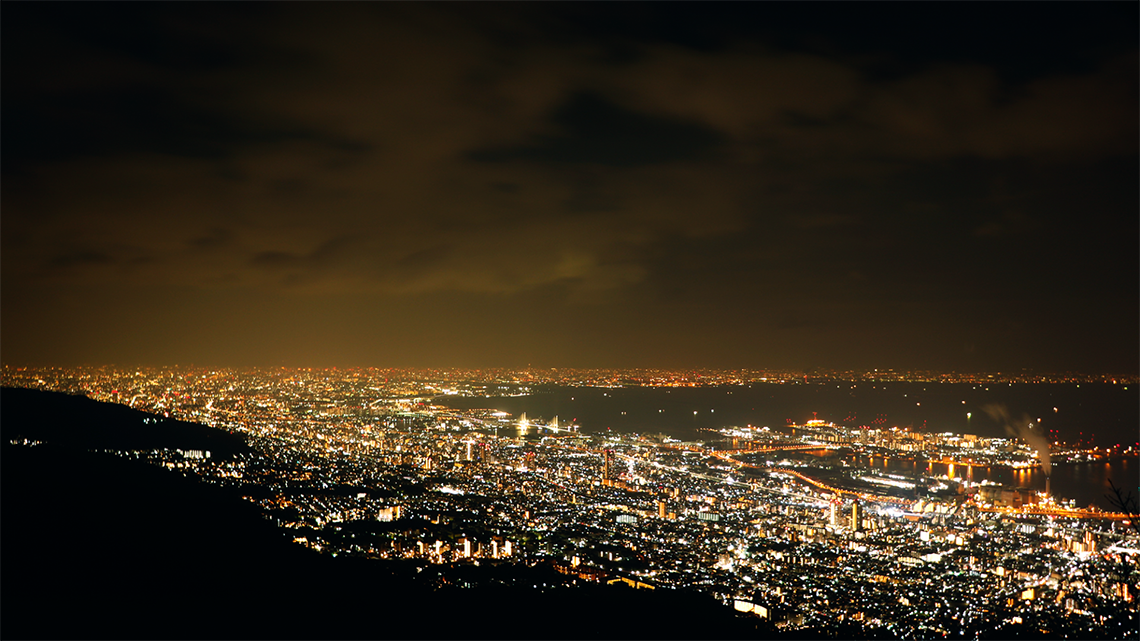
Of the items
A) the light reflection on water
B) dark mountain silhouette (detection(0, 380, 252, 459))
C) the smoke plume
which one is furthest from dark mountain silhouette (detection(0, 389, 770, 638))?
the smoke plume

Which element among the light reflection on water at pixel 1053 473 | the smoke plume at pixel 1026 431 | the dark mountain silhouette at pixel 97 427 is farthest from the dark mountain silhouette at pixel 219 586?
the smoke plume at pixel 1026 431

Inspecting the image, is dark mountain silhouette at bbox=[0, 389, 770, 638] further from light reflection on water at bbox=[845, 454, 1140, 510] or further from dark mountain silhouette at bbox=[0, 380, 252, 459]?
light reflection on water at bbox=[845, 454, 1140, 510]

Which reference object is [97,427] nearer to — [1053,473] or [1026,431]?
[1053,473]

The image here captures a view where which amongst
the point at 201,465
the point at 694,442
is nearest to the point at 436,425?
the point at 694,442

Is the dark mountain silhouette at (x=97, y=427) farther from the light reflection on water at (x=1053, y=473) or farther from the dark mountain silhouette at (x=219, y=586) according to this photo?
the light reflection on water at (x=1053, y=473)

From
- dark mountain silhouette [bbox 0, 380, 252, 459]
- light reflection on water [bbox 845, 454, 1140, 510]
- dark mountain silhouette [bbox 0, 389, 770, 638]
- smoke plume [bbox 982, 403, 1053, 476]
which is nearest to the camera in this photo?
dark mountain silhouette [bbox 0, 389, 770, 638]

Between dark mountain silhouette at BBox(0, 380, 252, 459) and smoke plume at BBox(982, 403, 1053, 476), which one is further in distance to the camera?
smoke plume at BBox(982, 403, 1053, 476)

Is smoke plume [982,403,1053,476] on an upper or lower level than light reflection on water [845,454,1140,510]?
upper

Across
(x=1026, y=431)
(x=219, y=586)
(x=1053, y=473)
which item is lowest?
(x=1053, y=473)

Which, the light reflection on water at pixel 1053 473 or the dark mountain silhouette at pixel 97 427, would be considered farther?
the light reflection on water at pixel 1053 473

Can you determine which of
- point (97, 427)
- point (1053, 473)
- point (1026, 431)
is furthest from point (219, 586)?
point (1026, 431)

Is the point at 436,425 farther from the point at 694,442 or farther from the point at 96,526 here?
the point at 96,526
